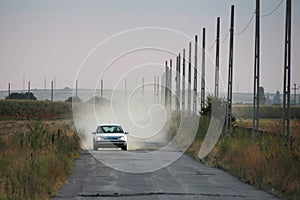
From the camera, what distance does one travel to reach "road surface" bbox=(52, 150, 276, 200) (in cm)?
1580

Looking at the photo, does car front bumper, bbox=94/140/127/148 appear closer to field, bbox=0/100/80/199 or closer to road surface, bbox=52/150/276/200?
field, bbox=0/100/80/199

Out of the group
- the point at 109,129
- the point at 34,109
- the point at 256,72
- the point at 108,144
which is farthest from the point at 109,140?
the point at 34,109

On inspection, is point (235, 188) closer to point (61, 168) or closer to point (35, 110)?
point (61, 168)

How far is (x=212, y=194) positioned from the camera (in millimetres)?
16172

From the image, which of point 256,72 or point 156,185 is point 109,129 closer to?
point 256,72

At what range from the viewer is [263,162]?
66.6 feet

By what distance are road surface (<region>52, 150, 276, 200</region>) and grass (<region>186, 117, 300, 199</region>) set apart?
18.0 inches

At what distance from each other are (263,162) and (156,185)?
4.13 meters

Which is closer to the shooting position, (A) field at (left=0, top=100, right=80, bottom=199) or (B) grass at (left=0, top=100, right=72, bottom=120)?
(A) field at (left=0, top=100, right=80, bottom=199)

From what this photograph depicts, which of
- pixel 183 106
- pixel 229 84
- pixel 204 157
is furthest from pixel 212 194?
pixel 183 106

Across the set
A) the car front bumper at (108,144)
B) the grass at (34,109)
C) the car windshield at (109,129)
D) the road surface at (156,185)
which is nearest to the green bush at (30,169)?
the road surface at (156,185)

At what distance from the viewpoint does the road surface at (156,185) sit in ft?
51.8

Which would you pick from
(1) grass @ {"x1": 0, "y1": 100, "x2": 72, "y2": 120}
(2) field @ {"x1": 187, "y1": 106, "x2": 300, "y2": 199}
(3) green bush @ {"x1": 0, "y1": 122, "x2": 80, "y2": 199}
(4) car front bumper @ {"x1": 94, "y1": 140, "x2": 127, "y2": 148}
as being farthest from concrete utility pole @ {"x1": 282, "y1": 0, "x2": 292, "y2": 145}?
(1) grass @ {"x1": 0, "y1": 100, "x2": 72, "y2": 120}

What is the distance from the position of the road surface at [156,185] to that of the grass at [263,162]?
46 cm
